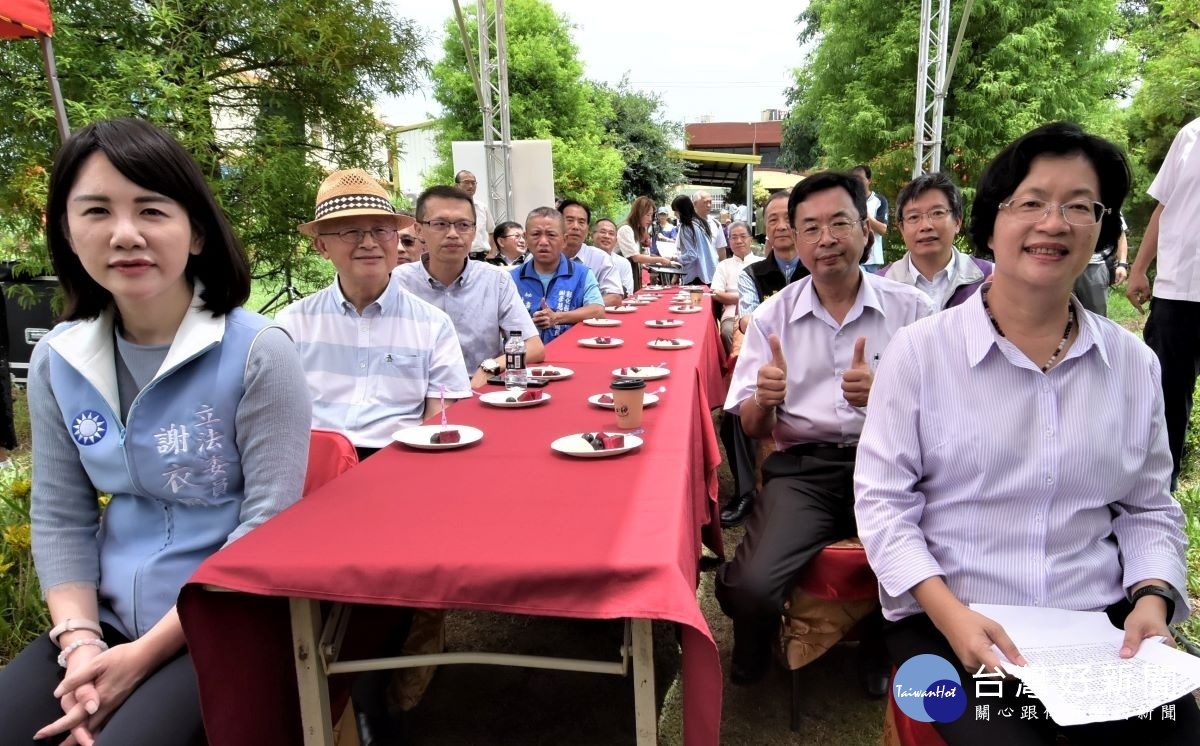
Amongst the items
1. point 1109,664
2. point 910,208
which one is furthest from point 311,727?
point 910,208

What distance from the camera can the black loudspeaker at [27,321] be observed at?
5.77 meters

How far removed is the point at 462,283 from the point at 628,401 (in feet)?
5.73

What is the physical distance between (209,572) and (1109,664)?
1704mm

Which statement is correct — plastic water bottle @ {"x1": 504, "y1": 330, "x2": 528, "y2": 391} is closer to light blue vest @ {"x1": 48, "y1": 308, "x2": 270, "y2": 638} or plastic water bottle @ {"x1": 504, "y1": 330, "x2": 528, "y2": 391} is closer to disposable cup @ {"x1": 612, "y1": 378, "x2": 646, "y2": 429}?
disposable cup @ {"x1": 612, "y1": 378, "x2": 646, "y2": 429}

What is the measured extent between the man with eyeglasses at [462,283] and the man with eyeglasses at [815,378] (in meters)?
1.24

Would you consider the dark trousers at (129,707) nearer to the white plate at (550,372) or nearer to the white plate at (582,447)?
the white plate at (582,447)

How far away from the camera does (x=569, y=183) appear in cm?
1839

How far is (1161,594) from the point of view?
142 centimetres

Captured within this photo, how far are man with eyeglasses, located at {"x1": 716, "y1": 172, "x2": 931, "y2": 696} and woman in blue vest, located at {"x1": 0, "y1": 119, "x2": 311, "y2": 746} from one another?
1.42 m

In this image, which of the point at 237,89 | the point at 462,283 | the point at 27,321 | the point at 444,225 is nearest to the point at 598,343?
the point at 462,283

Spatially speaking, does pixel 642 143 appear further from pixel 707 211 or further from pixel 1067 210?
pixel 1067 210

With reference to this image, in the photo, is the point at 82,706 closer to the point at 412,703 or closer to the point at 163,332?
the point at 163,332

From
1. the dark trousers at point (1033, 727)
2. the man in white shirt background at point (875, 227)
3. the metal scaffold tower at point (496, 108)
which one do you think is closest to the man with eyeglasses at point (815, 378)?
the dark trousers at point (1033, 727)

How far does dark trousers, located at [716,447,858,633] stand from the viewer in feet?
6.72
